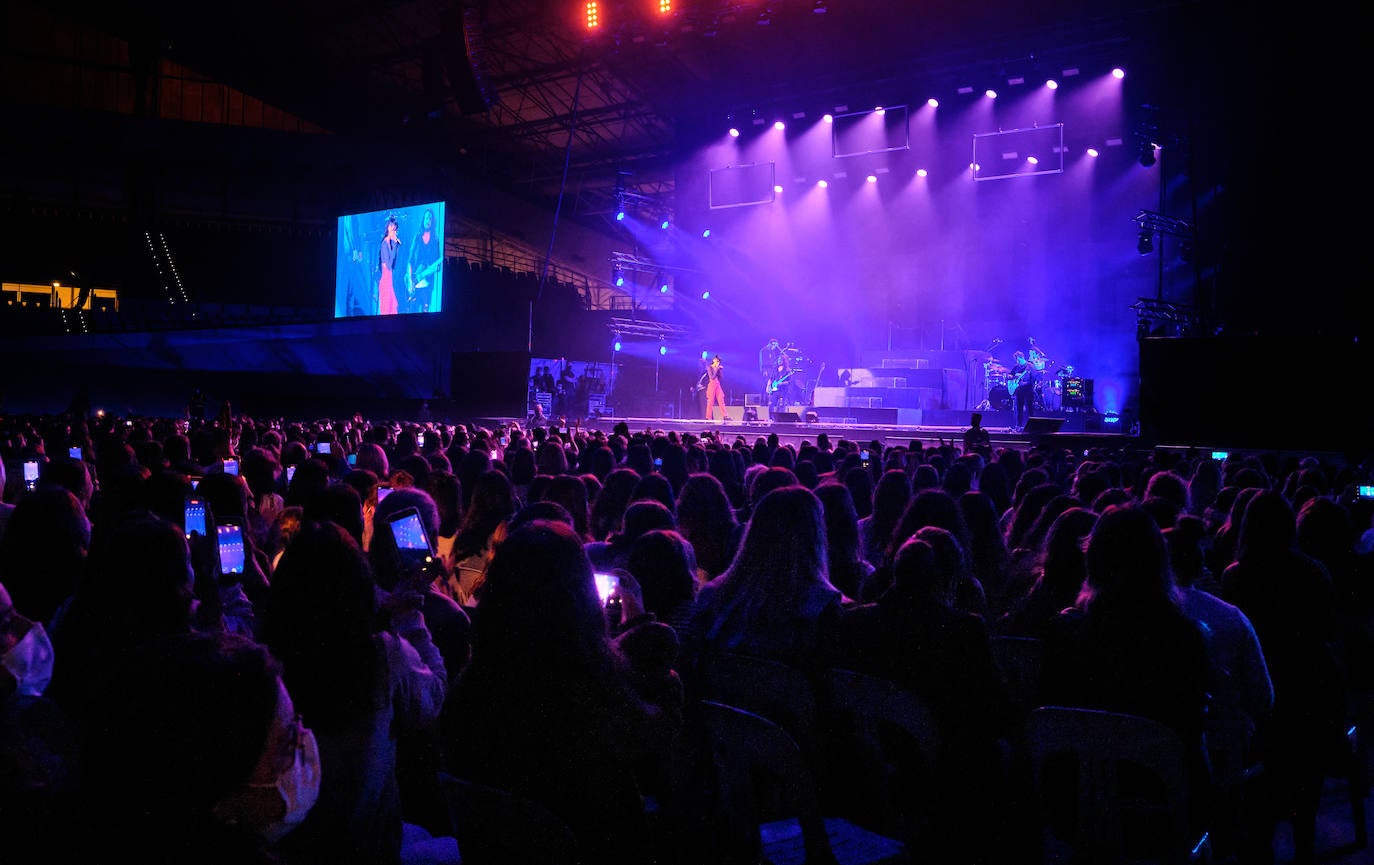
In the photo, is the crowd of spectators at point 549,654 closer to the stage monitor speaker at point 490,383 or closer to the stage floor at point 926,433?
the stage floor at point 926,433

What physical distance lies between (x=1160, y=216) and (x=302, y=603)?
17461 mm

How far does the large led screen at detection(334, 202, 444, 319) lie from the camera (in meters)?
21.3

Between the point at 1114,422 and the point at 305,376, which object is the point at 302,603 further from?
the point at 305,376

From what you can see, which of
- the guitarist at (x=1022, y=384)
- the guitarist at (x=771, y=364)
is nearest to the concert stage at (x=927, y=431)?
the guitarist at (x=1022, y=384)

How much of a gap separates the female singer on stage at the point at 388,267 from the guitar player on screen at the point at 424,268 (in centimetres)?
57

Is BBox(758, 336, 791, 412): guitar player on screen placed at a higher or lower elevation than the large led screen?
lower

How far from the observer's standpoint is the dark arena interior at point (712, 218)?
13.7 metres

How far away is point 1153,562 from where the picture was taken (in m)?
2.64

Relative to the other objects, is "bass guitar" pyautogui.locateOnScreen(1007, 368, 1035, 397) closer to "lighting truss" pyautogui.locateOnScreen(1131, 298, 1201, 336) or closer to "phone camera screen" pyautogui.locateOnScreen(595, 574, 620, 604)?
"lighting truss" pyautogui.locateOnScreen(1131, 298, 1201, 336)

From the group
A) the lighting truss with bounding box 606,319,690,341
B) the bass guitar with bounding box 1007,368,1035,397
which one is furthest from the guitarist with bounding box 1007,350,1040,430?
the lighting truss with bounding box 606,319,690,341

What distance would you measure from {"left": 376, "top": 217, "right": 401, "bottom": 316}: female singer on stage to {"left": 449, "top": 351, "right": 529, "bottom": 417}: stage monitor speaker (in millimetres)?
4344

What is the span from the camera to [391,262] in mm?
22422

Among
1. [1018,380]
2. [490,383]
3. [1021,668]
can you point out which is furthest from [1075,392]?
[1021,668]

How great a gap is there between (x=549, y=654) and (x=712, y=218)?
22309 millimetres
